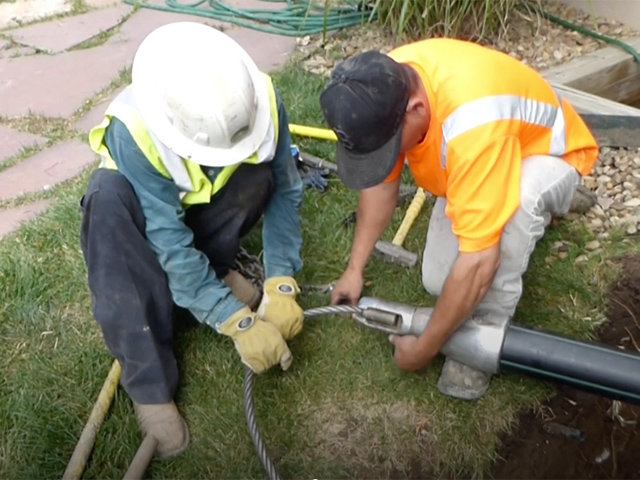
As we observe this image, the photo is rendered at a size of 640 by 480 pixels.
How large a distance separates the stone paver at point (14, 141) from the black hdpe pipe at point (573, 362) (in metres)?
2.46

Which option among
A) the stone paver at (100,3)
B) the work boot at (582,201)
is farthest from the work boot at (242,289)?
the stone paver at (100,3)

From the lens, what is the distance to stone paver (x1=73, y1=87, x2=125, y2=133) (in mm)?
3496

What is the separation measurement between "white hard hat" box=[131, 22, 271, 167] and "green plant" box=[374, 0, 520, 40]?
192 cm

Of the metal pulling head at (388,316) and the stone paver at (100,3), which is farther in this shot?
the stone paver at (100,3)

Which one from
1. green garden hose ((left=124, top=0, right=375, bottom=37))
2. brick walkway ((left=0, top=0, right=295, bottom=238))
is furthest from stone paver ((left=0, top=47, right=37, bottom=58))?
green garden hose ((left=124, top=0, right=375, bottom=37))

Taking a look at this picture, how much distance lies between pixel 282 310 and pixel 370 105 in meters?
0.76

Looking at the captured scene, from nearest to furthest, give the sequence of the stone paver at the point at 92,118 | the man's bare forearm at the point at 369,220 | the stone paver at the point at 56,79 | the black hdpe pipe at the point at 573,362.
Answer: the black hdpe pipe at the point at 573,362 < the man's bare forearm at the point at 369,220 < the stone paver at the point at 92,118 < the stone paver at the point at 56,79

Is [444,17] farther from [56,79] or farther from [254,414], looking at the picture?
[254,414]

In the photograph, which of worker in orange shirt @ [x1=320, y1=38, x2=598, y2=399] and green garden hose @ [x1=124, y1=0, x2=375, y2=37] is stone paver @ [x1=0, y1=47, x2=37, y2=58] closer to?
green garden hose @ [x1=124, y1=0, x2=375, y2=37]

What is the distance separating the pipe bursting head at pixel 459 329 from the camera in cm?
204

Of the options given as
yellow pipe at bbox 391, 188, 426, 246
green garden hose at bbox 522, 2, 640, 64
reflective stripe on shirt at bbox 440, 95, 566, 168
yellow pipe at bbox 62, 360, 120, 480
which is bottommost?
yellow pipe at bbox 62, 360, 120, 480

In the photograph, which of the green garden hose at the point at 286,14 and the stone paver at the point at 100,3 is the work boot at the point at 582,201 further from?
the stone paver at the point at 100,3

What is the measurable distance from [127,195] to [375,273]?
1.05 meters

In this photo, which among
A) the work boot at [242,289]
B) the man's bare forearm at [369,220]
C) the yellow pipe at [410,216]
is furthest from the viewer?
the yellow pipe at [410,216]
